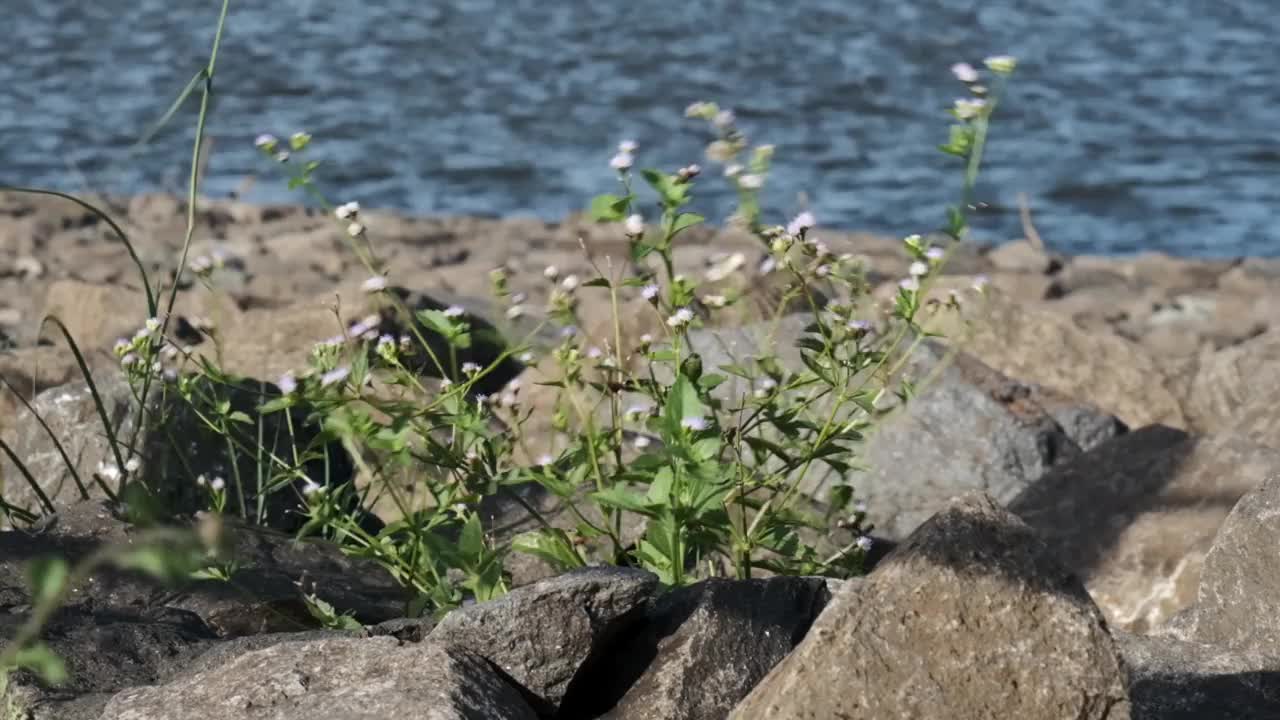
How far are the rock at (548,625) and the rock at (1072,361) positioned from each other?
3.28 m

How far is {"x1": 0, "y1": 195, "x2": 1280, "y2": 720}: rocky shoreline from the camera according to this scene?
2.55 meters

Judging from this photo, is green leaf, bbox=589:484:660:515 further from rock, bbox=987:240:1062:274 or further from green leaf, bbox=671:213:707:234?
rock, bbox=987:240:1062:274

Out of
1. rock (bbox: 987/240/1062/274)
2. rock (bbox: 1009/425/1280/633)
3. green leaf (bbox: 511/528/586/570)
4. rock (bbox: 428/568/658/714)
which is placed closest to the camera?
rock (bbox: 428/568/658/714)

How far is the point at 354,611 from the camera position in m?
3.58

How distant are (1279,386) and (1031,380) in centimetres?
99

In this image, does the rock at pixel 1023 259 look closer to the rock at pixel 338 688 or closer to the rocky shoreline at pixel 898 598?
the rocky shoreline at pixel 898 598

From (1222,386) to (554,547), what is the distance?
321 centimetres

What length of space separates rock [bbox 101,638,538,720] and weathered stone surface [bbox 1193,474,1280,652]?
46.8 inches

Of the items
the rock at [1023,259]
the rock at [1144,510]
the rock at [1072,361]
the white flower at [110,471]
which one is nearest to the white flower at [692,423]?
the white flower at [110,471]

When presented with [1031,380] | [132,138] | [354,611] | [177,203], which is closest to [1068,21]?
[132,138]

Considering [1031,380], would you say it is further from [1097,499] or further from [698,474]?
[698,474]

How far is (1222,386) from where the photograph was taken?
6094 millimetres

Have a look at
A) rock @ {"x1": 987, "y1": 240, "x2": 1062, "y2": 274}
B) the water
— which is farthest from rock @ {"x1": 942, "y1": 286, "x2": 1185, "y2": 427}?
the water

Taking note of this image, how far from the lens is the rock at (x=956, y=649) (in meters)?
2.53
